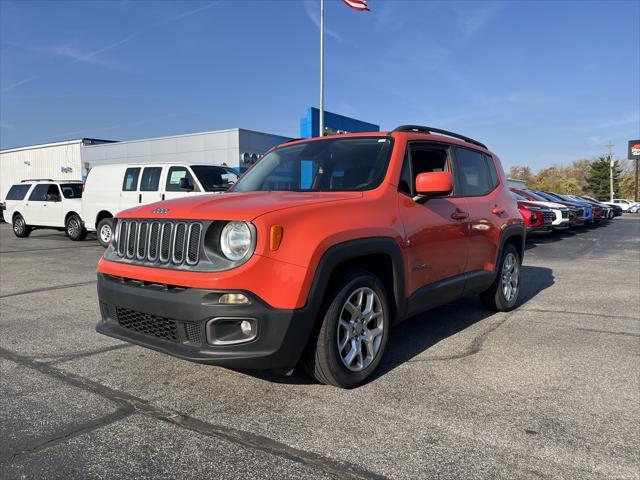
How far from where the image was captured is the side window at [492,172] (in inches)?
220

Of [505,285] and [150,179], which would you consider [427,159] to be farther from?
[150,179]

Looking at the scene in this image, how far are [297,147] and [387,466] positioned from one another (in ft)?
10.2

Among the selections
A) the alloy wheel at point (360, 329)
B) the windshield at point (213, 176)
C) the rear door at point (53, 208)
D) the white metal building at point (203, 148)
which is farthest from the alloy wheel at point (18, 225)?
the alloy wheel at point (360, 329)

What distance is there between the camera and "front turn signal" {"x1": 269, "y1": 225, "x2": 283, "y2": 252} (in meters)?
2.92

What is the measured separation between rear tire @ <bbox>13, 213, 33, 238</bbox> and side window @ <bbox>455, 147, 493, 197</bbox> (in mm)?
15847

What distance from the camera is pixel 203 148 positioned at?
89.5 ft

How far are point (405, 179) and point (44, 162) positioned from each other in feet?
129

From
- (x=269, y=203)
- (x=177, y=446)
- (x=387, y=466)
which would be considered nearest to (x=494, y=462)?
(x=387, y=466)

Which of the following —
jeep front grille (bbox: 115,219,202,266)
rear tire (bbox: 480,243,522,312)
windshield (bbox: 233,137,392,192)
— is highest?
windshield (bbox: 233,137,392,192)

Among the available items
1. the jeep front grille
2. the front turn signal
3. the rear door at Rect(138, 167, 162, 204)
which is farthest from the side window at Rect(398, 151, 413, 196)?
the rear door at Rect(138, 167, 162, 204)

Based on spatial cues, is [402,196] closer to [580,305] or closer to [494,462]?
[494,462]

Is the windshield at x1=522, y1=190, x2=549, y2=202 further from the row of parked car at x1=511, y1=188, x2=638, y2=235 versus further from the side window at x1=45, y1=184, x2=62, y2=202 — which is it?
the side window at x1=45, y1=184, x2=62, y2=202

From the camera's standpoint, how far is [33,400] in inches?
125

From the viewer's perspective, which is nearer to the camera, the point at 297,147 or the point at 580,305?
the point at 297,147
